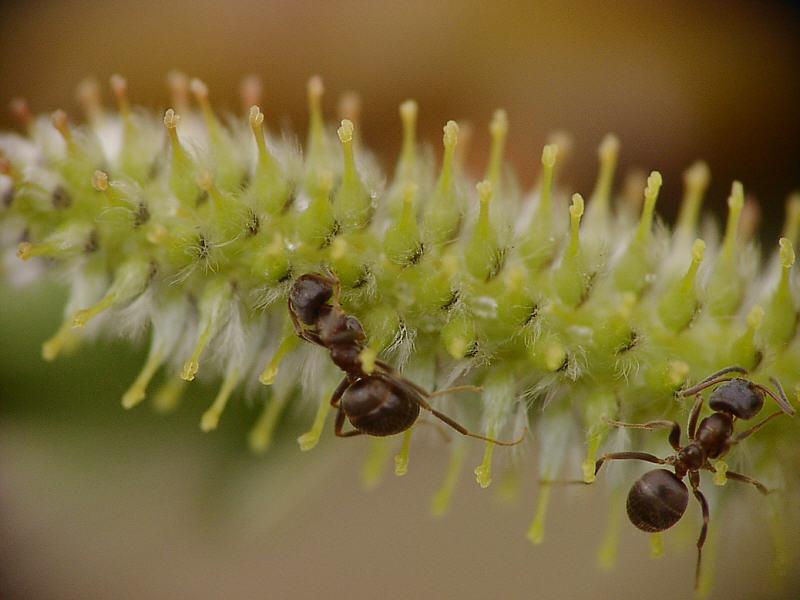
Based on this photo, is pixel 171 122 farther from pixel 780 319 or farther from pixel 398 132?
pixel 398 132

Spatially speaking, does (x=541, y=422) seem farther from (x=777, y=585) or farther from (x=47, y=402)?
(x=47, y=402)

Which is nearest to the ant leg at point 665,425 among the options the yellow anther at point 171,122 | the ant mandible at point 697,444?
the ant mandible at point 697,444

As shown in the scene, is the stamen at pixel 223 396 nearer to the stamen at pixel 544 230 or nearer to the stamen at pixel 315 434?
the stamen at pixel 315 434

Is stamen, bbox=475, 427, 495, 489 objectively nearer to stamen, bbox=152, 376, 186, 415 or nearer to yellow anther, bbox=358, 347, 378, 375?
yellow anther, bbox=358, 347, 378, 375

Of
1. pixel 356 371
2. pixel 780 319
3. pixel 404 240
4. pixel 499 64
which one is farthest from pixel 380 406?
pixel 499 64

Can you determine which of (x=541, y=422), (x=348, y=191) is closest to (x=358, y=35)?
(x=348, y=191)

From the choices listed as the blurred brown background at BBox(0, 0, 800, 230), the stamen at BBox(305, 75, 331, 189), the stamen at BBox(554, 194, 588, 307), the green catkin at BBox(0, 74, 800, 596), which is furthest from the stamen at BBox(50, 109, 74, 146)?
the blurred brown background at BBox(0, 0, 800, 230)

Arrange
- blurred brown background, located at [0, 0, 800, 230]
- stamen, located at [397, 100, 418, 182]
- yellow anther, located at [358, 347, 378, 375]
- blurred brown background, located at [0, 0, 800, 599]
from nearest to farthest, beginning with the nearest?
yellow anther, located at [358, 347, 378, 375], stamen, located at [397, 100, 418, 182], blurred brown background, located at [0, 0, 800, 599], blurred brown background, located at [0, 0, 800, 230]

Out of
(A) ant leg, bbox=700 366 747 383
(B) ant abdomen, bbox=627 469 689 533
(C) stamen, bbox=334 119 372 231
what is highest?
(C) stamen, bbox=334 119 372 231
